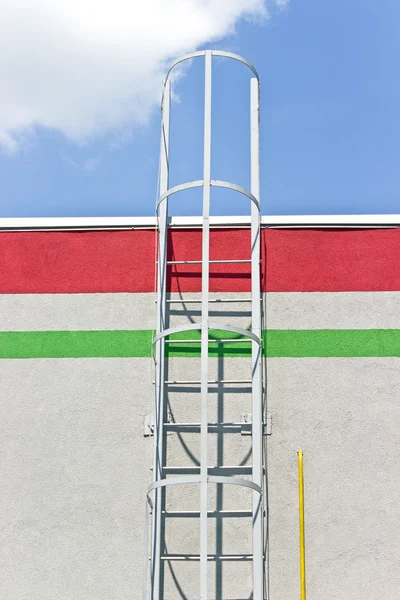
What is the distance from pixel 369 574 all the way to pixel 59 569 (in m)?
3.99

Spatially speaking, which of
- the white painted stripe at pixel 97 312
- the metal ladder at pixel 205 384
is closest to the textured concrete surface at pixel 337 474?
the metal ladder at pixel 205 384

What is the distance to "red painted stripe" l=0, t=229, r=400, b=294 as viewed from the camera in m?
10.6

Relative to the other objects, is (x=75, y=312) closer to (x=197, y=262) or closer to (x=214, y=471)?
(x=197, y=262)

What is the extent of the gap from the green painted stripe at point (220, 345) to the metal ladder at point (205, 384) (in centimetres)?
14

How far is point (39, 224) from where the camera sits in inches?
434

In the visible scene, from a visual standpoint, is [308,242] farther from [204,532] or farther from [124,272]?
[204,532]

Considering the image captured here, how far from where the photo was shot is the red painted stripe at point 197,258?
1063cm

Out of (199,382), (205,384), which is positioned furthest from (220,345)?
(205,384)

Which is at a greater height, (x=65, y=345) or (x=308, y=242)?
(x=308, y=242)

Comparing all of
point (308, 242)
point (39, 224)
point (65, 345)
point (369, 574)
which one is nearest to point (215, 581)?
point (369, 574)

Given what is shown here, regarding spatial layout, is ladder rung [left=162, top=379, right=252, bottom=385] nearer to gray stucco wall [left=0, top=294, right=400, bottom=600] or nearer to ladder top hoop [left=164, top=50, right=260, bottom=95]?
gray stucco wall [left=0, top=294, right=400, bottom=600]

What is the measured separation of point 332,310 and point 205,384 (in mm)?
2527

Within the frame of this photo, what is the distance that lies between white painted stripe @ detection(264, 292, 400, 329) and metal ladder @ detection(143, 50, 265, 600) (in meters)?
0.44

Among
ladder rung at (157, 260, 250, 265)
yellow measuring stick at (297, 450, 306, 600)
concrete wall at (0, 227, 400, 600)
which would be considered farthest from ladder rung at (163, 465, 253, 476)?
ladder rung at (157, 260, 250, 265)
